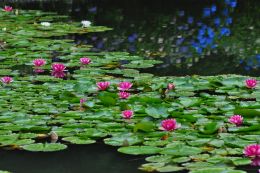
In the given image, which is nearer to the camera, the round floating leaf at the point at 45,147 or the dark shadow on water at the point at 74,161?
the dark shadow on water at the point at 74,161

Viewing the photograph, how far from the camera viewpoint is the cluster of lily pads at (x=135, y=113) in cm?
323

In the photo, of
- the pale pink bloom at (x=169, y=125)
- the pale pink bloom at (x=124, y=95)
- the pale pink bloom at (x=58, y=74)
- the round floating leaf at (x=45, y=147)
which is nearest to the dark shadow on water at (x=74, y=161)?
the round floating leaf at (x=45, y=147)

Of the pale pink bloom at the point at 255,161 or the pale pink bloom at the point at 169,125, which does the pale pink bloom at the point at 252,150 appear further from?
the pale pink bloom at the point at 169,125

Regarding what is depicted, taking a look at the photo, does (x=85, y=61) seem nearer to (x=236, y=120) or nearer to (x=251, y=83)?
(x=251, y=83)

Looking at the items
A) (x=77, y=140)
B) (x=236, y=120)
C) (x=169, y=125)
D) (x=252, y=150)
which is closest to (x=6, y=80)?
(x=77, y=140)

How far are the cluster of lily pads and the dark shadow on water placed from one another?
0.05 m

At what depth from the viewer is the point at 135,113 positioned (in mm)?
3934

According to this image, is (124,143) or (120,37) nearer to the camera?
(124,143)

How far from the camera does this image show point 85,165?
3279mm

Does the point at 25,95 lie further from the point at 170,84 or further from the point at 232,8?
the point at 232,8

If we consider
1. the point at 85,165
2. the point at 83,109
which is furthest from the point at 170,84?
the point at 85,165

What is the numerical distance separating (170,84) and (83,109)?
2.59 feet

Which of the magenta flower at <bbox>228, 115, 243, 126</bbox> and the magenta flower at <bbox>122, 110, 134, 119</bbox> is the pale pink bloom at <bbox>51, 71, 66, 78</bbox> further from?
the magenta flower at <bbox>228, 115, 243, 126</bbox>

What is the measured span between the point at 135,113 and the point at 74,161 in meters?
0.75
